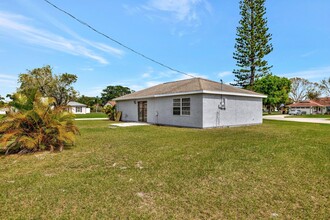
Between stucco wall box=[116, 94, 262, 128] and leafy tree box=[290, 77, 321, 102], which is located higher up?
leafy tree box=[290, 77, 321, 102]

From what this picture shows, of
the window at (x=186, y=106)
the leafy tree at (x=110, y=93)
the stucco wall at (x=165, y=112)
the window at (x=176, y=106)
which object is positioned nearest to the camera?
the stucco wall at (x=165, y=112)

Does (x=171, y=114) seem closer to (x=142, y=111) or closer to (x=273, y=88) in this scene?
(x=142, y=111)

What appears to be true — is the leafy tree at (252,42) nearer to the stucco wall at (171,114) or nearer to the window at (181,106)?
the stucco wall at (171,114)

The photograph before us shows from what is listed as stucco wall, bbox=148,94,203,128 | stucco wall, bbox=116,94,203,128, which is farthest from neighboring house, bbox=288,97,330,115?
stucco wall, bbox=148,94,203,128

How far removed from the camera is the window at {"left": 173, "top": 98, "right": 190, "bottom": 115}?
13989mm

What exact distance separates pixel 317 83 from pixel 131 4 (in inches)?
2820

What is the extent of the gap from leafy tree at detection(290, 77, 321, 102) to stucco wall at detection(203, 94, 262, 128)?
61553 mm

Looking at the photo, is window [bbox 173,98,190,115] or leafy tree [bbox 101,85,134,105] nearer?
window [bbox 173,98,190,115]

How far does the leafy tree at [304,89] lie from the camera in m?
63.9

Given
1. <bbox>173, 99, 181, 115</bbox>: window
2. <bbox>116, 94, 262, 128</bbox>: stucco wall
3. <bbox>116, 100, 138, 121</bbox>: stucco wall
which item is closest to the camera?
<bbox>116, 94, 262, 128</bbox>: stucco wall

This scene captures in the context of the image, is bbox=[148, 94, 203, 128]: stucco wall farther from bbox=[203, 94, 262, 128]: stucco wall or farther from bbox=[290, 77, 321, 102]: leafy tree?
bbox=[290, 77, 321, 102]: leafy tree

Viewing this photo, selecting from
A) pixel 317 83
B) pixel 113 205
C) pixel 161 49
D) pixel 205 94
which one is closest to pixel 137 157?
pixel 113 205

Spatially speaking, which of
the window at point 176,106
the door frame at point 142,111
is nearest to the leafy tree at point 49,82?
the door frame at point 142,111

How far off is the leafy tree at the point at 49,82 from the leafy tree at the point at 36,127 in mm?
31603
